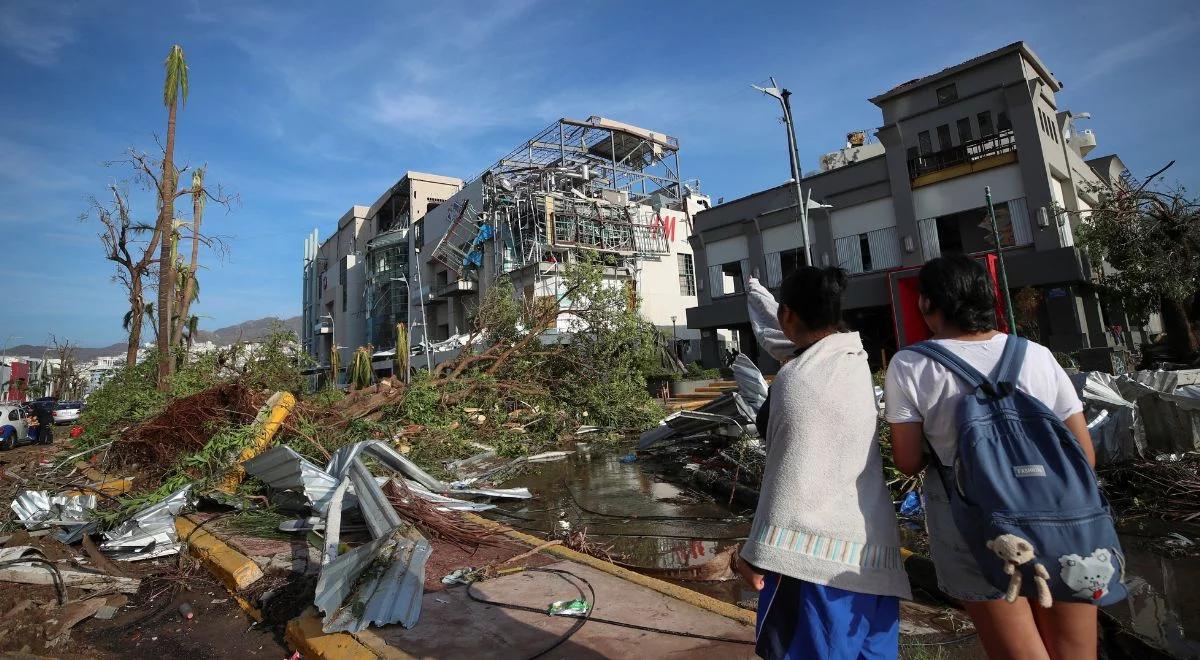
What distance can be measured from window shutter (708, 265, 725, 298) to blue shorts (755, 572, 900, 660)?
79.0ft

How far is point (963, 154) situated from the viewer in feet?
61.8

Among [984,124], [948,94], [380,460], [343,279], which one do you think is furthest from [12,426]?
[343,279]

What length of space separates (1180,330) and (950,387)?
1900 centimetres

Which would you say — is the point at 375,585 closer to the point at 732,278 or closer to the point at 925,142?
the point at 925,142

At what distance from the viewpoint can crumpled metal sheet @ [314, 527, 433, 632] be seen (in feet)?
11.5

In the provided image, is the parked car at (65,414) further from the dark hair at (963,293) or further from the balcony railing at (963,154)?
the balcony railing at (963,154)

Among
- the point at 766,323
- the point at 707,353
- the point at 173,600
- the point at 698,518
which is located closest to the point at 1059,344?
the point at 707,353

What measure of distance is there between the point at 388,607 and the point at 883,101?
2265 cm

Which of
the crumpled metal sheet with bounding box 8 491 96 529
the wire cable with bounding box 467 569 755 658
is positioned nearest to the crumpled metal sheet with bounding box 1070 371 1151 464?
the wire cable with bounding box 467 569 755 658

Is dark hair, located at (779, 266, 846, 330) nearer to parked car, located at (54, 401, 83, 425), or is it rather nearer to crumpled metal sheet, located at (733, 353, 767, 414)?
crumpled metal sheet, located at (733, 353, 767, 414)

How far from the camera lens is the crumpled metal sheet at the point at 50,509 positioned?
21.7ft

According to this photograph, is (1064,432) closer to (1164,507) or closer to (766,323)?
(766,323)

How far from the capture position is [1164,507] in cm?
567

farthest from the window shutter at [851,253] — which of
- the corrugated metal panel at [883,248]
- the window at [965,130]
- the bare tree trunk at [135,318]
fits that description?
the bare tree trunk at [135,318]
